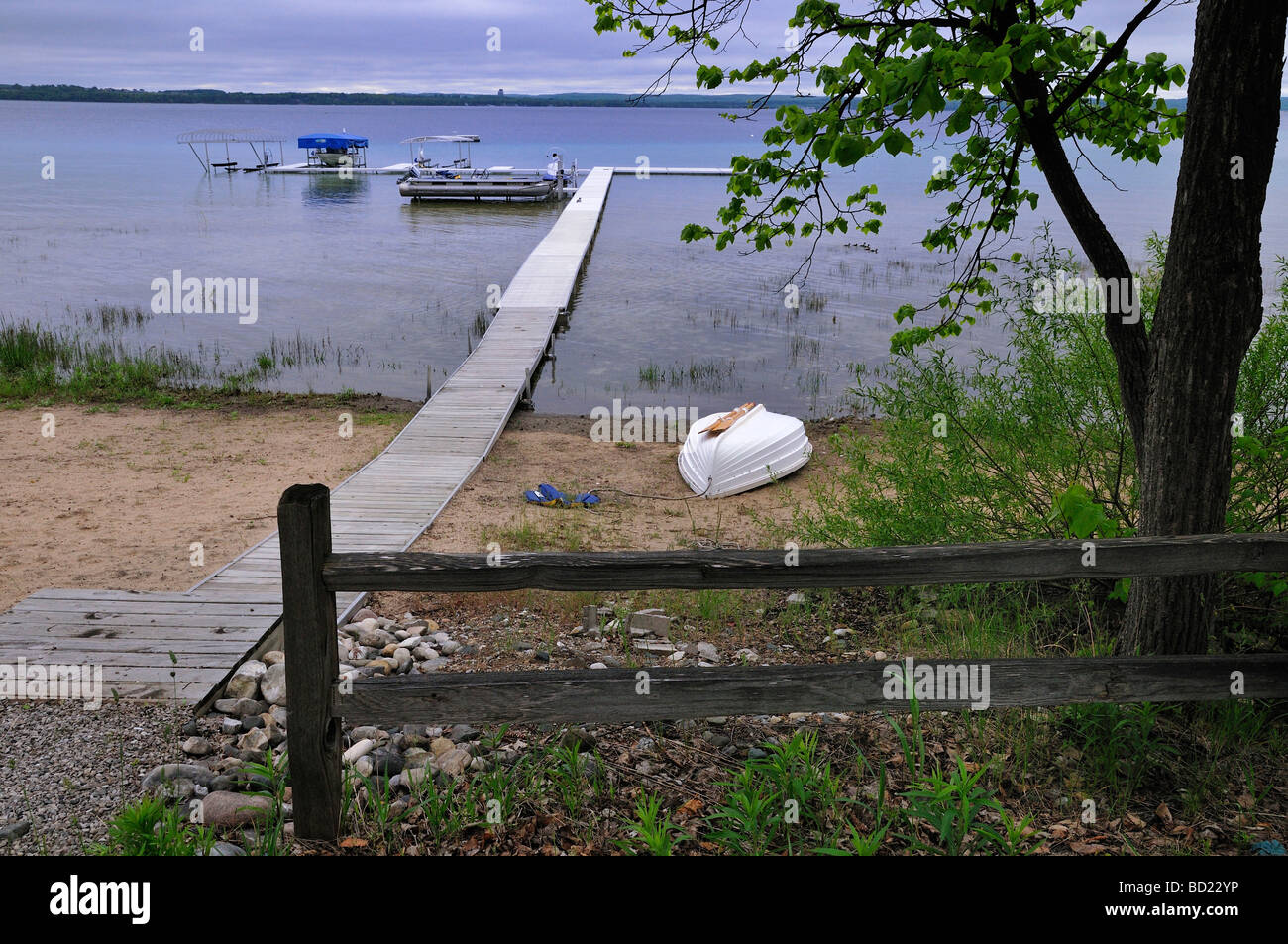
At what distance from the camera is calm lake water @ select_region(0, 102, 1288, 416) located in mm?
18750

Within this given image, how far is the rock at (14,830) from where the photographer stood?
3.70 meters

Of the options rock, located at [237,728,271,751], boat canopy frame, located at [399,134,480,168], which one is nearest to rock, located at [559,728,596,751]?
rock, located at [237,728,271,751]

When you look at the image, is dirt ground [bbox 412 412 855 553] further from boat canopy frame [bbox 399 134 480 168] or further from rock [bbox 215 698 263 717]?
boat canopy frame [bbox 399 134 480 168]

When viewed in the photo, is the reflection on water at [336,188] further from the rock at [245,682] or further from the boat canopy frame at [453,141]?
the rock at [245,682]

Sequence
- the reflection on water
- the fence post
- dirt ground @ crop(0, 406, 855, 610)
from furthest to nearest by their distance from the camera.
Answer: the reflection on water
dirt ground @ crop(0, 406, 855, 610)
the fence post

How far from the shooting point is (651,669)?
3533mm

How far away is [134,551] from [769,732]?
6.22 m

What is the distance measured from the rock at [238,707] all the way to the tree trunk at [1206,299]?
4344mm

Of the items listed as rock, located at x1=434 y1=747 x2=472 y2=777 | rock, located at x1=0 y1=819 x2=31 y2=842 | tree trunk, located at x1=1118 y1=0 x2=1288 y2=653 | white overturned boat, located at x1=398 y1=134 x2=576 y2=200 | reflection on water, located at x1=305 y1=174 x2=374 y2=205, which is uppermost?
reflection on water, located at x1=305 y1=174 x2=374 y2=205

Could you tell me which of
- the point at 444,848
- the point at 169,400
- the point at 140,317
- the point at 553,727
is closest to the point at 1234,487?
the point at 553,727

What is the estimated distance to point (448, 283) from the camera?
27.1 metres

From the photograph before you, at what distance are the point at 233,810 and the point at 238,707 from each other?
1326mm

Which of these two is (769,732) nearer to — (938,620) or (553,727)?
(553,727)

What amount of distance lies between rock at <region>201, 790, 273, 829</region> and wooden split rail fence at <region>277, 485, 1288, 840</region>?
0.29 metres
